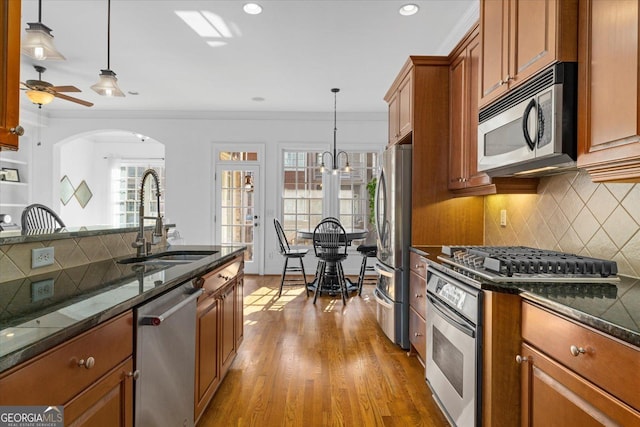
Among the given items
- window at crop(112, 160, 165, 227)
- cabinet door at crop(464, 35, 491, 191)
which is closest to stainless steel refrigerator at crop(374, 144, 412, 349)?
cabinet door at crop(464, 35, 491, 191)

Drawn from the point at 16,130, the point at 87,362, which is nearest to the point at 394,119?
the point at 16,130

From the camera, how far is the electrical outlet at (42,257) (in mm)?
1487

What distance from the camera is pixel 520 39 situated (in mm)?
1645

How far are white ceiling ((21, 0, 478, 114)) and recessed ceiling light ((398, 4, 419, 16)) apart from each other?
46mm

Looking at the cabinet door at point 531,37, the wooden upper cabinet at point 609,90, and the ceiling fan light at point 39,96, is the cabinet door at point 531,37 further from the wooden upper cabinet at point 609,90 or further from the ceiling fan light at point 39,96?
the ceiling fan light at point 39,96

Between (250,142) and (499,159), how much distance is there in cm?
496

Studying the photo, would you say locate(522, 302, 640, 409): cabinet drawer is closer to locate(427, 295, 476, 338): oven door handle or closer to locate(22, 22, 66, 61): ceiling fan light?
locate(427, 295, 476, 338): oven door handle

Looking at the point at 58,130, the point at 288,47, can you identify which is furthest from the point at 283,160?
the point at 58,130

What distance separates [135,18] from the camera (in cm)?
320

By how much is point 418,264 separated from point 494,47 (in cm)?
148

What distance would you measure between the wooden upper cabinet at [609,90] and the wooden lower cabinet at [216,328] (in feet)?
5.90

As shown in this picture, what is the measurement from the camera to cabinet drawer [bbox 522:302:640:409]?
2.85 ft

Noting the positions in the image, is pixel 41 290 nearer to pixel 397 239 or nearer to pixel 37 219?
pixel 397 239
